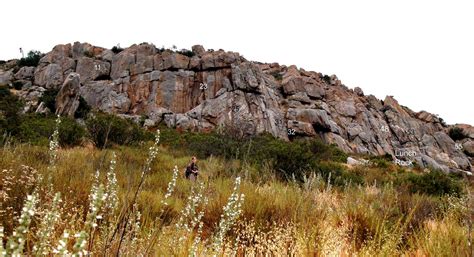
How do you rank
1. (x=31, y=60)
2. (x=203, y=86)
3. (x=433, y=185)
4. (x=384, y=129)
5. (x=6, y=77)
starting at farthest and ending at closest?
(x=384, y=129)
(x=31, y=60)
(x=6, y=77)
(x=203, y=86)
(x=433, y=185)

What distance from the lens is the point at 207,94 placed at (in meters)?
44.7

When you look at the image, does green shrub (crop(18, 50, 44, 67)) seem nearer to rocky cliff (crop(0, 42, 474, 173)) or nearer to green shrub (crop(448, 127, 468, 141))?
rocky cliff (crop(0, 42, 474, 173))

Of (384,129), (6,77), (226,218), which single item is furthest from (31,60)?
(226,218)

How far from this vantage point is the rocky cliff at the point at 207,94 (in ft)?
139

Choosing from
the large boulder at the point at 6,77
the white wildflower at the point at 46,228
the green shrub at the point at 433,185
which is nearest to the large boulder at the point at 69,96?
the large boulder at the point at 6,77

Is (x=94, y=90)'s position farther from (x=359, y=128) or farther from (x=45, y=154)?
(x=45, y=154)

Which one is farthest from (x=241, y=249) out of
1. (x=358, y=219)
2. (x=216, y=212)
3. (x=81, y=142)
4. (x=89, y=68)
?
(x=89, y=68)

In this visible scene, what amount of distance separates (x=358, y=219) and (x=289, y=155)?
7547 mm

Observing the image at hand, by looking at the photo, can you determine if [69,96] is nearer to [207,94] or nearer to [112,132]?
[207,94]

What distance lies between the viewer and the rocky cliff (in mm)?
42469

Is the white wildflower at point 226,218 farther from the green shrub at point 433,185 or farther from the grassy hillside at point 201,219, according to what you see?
the green shrub at point 433,185

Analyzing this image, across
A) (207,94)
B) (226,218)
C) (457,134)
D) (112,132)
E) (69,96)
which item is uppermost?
(457,134)

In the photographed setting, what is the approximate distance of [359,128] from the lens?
51.5 metres

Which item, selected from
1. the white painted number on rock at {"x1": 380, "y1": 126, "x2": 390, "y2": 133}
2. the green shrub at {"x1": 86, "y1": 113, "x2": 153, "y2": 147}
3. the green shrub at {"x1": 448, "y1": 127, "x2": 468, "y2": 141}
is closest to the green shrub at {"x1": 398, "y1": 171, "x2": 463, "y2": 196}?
the green shrub at {"x1": 86, "y1": 113, "x2": 153, "y2": 147}
